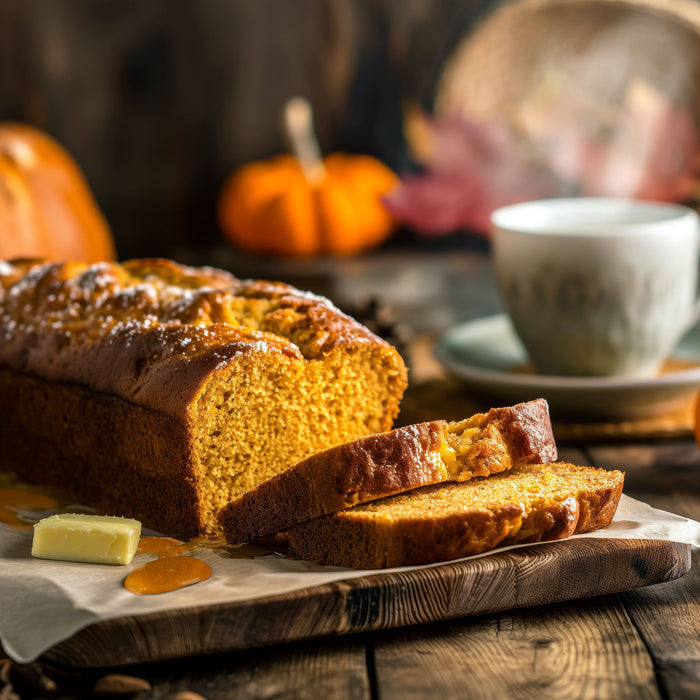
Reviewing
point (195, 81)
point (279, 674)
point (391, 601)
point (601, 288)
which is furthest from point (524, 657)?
point (195, 81)

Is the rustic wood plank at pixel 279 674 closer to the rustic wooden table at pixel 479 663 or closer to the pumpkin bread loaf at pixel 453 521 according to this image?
the rustic wooden table at pixel 479 663

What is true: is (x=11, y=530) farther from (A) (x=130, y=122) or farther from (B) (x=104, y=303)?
(A) (x=130, y=122)

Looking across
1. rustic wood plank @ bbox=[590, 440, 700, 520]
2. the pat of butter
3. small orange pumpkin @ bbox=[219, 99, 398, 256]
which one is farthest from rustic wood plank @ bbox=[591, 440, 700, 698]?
small orange pumpkin @ bbox=[219, 99, 398, 256]

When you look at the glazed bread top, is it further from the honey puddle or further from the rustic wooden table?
the rustic wooden table

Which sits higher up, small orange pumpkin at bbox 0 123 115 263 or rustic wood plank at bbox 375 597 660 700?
small orange pumpkin at bbox 0 123 115 263

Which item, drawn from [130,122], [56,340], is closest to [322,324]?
[56,340]

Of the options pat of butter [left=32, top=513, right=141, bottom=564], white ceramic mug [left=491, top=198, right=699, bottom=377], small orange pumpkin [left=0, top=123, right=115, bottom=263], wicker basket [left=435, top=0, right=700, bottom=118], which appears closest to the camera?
pat of butter [left=32, top=513, right=141, bottom=564]

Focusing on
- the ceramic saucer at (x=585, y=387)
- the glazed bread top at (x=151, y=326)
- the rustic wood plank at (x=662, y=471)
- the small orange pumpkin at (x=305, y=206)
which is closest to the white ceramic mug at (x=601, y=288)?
the ceramic saucer at (x=585, y=387)
